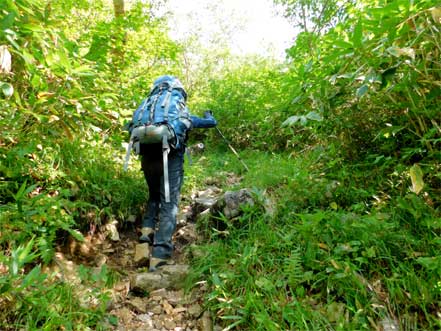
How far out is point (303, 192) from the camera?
3.28m

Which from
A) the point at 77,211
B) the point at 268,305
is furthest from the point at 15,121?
the point at 268,305

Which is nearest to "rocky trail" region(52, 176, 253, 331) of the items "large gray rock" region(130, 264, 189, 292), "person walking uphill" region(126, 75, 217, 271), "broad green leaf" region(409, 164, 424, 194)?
"large gray rock" region(130, 264, 189, 292)

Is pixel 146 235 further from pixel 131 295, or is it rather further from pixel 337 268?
pixel 337 268

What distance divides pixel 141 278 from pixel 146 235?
33.6 inches

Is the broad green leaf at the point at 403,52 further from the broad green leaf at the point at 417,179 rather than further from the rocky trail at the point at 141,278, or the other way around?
the rocky trail at the point at 141,278

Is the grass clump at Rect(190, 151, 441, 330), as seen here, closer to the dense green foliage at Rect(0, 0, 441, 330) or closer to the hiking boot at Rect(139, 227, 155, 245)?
the dense green foliage at Rect(0, 0, 441, 330)

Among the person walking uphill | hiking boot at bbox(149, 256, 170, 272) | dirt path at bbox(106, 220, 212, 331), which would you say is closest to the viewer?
dirt path at bbox(106, 220, 212, 331)

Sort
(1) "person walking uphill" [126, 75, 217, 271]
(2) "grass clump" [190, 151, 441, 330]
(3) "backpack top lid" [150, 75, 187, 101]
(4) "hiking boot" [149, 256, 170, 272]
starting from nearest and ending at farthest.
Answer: (2) "grass clump" [190, 151, 441, 330] → (4) "hiking boot" [149, 256, 170, 272] → (1) "person walking uphill" [126, 75, 217, 271] → (3) "backpack top lid" [150, 75, 187, 101]

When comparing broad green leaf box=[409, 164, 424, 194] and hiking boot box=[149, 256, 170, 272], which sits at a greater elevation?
broad green leaf box=[409, 164, 424, 194]

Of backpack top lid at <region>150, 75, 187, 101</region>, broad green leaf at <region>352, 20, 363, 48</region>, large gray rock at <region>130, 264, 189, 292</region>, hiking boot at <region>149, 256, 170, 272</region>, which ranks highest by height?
backpack top lid at <region>150, 75, 187, 101</region>

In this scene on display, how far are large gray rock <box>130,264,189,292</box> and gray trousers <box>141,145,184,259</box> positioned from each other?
0.96ft

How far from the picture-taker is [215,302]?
243cm

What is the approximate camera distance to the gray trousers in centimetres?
336

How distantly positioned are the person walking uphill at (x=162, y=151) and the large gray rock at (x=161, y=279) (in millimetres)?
207
